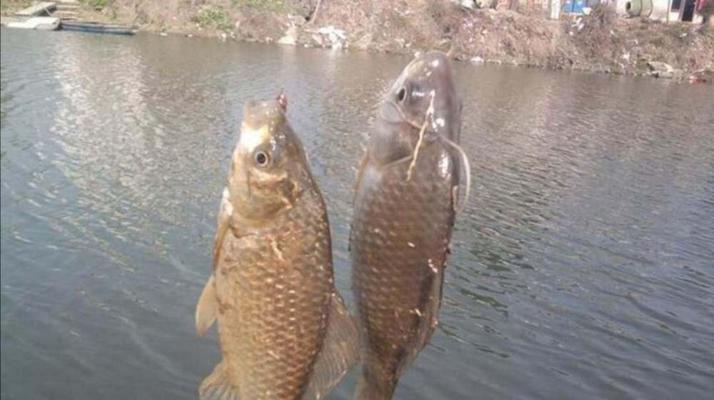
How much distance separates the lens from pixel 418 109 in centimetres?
239

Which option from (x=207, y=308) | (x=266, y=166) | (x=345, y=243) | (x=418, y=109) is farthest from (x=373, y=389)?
(x=345, y=243)

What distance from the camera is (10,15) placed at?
140 ft

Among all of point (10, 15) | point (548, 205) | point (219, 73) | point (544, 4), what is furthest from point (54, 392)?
point (544, 4)

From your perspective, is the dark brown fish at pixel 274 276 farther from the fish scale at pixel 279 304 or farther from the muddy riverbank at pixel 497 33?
the muddy riverbank at pixel 497 33

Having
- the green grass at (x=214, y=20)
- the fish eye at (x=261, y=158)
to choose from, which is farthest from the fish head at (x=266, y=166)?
the green grass at (x=214, y=20)

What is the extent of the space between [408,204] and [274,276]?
1.72 feet

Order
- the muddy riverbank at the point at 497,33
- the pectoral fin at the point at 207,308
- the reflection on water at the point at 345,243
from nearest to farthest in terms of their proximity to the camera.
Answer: the pectoral fin at the point at 207,308 < the reflection on water at the point at 345,243 < the muddy riverbank at the point at 497,33

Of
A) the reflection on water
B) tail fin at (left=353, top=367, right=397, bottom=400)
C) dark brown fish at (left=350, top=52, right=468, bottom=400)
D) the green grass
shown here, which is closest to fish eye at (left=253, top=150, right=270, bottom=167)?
dark brown fish at (left=350, top=52, right=468, bottom=400)

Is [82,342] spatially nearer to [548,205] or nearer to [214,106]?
[548,205]

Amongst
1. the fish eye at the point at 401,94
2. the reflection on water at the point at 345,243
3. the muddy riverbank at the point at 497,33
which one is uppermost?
the fish eye at the point at 401,94

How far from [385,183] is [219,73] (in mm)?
31606

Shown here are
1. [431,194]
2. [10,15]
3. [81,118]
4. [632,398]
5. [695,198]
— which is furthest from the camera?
[10,15]

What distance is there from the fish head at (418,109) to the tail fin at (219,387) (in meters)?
1.03

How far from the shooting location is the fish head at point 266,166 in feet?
7.84
